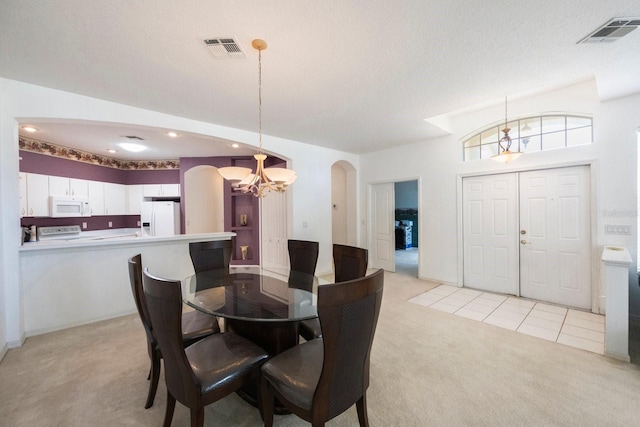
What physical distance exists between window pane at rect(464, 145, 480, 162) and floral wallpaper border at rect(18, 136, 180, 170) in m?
6.22

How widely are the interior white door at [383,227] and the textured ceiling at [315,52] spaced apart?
239cm

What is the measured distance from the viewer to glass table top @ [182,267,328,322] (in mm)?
1680

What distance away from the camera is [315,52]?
6.33ft

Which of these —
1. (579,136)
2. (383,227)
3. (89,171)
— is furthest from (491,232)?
(89,171)

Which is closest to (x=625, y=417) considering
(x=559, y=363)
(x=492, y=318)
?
(x=559, y=363)

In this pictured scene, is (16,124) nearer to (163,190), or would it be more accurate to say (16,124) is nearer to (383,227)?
(163,190)

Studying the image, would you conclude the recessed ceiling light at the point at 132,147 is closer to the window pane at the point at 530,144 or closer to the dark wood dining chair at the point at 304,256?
the dark wood dining chair at the point at 304,256

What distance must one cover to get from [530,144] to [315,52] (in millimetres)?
3419

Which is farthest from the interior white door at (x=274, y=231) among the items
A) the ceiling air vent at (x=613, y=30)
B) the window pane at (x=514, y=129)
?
the ceiling air vent at (x=613, y=30)

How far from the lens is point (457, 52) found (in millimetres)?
1951

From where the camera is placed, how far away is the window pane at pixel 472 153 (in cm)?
403

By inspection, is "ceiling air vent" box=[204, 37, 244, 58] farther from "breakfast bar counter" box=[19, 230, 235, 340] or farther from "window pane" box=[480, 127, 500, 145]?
"window pane" box=[480, 127, 500, 145]

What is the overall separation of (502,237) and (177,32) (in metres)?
4.57

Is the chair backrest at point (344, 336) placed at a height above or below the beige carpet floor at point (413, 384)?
above
